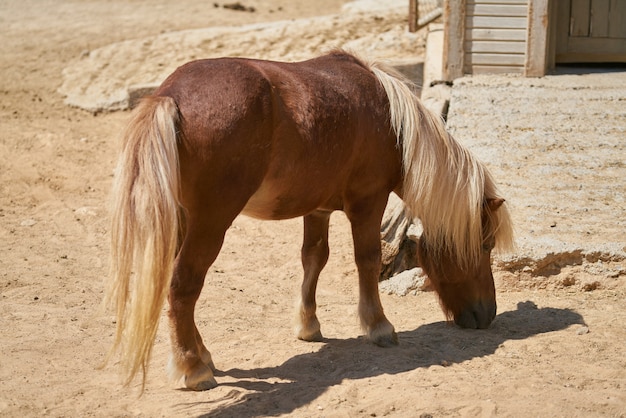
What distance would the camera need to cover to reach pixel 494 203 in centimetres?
477

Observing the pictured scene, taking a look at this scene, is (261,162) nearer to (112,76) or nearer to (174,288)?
(174,288)

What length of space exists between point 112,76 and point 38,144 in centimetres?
221

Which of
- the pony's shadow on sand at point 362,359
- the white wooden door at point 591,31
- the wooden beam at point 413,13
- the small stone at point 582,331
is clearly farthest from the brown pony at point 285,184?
the wooden beam at point 413,13

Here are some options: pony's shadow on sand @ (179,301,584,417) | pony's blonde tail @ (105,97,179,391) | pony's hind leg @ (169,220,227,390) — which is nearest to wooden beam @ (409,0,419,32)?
pony's shadow on sand @ (179,301,584,417)

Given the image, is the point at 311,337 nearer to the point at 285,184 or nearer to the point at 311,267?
the point at 311,267

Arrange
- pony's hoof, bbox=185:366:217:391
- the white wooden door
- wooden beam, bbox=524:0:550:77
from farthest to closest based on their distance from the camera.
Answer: the white wooden door → wooden beam, bbox=524:0:550:77 → pony's hoof, bbox=185:366:217:391

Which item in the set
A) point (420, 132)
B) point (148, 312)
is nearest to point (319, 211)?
point (420, 132)

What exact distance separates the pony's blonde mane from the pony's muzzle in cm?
29

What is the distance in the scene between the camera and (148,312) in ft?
11.8

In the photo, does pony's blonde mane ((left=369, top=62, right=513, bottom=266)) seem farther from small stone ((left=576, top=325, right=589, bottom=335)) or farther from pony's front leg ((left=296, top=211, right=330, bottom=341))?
small stone ((left=576, top=325, right=589, bottom=335))

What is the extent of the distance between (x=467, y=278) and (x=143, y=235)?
2.25m

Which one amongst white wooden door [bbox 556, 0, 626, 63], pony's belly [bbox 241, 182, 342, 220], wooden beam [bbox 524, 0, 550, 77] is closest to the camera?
pony's belly [bbox 241, 182, 342, 220]

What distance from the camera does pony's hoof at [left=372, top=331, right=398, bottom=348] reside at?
4715 millimetres

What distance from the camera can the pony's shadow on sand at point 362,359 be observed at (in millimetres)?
3955
